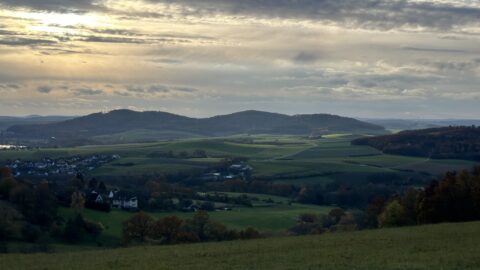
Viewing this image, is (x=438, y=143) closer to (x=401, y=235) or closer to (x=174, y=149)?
(x=174, y=149)

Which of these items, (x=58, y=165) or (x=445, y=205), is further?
(x=58, y=165)

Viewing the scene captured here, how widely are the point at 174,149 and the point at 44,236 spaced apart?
416 ft

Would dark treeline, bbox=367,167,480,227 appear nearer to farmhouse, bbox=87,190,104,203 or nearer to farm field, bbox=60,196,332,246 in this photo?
farm field, bbox=60,196,332,246

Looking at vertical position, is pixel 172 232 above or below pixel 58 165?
below

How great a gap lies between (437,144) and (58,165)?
286 ft

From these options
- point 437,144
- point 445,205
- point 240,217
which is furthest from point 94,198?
point 437,144

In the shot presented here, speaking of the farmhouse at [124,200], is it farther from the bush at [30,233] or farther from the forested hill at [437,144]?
the forested hill at [437,144]

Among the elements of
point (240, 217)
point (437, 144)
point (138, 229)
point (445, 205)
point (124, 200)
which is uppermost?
point (437, 144)

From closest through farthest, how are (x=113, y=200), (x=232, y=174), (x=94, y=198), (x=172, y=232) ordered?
(x=172, y=232)
(x=94, y=198)
(x=113, y=200)
(x=232, y=174)

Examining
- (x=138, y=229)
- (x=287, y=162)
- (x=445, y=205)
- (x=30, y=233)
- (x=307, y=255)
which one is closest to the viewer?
(x=307, y=255)

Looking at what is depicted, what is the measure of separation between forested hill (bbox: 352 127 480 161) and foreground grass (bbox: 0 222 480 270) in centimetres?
10051

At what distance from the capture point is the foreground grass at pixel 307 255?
26766mm

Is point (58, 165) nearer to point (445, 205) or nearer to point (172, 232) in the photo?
point (172, 232)

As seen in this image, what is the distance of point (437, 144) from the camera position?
5674 inches
